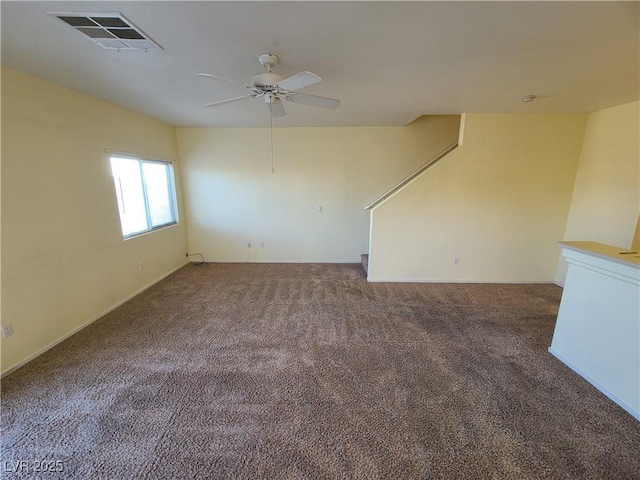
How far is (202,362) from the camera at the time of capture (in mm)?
2330

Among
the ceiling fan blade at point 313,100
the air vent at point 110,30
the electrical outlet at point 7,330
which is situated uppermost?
the air vent at point 110,30

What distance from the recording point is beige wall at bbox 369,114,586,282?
369cm

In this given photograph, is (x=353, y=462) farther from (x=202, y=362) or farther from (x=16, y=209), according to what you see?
(x=16, y=209)

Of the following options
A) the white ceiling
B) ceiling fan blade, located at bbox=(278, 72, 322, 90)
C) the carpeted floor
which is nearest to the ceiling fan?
ceiling fan blade, located at bbox=(278, 72, 322, 90)

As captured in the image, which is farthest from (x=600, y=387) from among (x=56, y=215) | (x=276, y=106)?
(x=56, y=215)

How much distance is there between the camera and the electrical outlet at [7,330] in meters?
2.15

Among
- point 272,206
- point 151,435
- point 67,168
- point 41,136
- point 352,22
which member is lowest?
point 151,435

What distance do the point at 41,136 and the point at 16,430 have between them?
2.35 m

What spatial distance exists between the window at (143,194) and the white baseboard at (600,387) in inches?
197

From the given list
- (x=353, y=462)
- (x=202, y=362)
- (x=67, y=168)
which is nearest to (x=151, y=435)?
(x=202, y=362)

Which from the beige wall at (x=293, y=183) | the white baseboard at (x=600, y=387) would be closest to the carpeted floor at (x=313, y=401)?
the white baseboard at (x=600, y=387)

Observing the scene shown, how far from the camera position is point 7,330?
85.5 inches

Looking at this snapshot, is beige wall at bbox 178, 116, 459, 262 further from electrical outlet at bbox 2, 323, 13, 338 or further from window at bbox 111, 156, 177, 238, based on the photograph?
electrical outlet at bbox 2, 323, 13, 338

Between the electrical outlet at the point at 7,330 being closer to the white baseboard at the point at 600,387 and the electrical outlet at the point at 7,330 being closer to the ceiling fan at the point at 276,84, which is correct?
the ceiling fan at the point at 276,84
